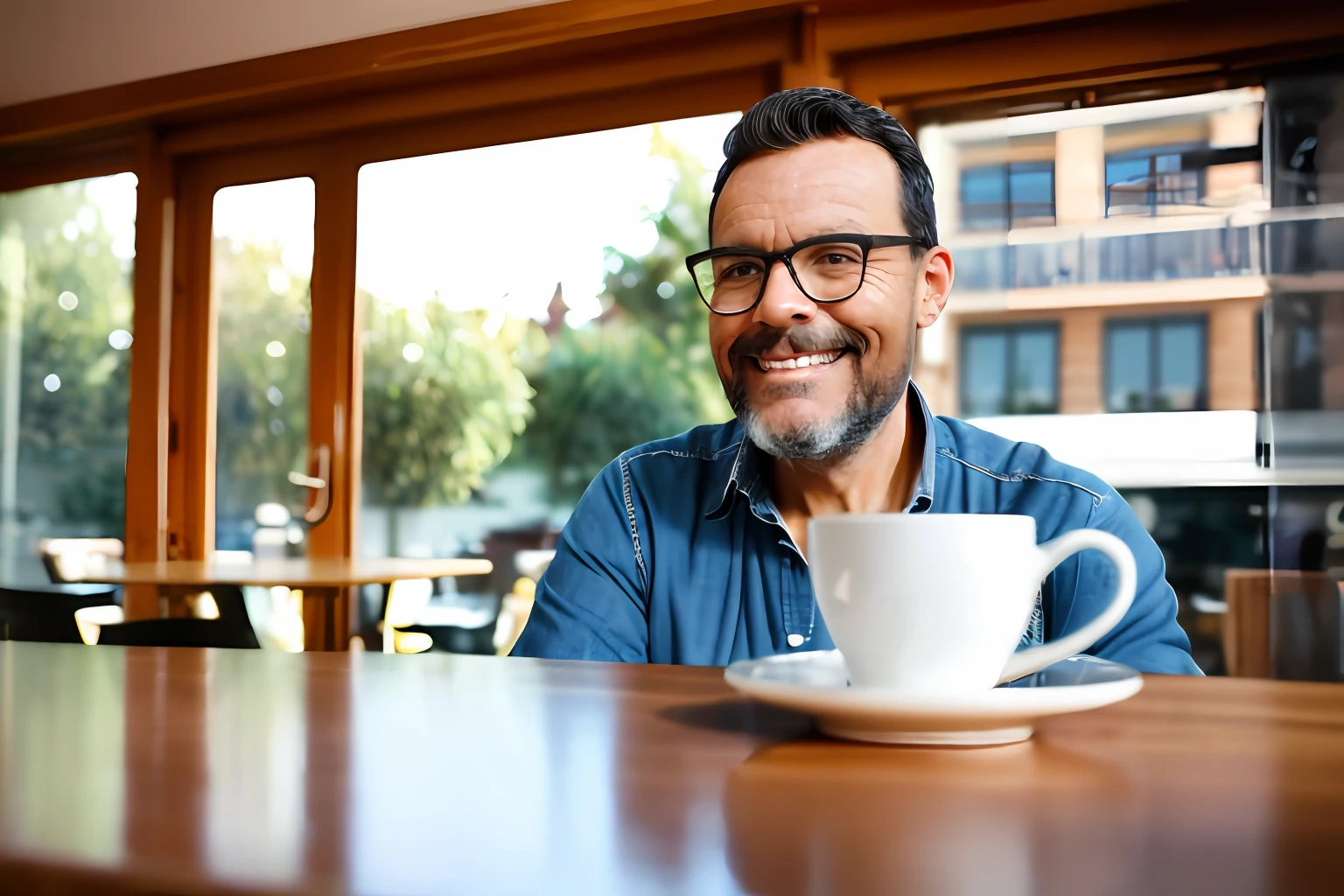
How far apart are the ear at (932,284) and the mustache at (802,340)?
14cm

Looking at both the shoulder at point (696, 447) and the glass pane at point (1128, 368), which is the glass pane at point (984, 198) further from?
the shoulder at point (696, 447)

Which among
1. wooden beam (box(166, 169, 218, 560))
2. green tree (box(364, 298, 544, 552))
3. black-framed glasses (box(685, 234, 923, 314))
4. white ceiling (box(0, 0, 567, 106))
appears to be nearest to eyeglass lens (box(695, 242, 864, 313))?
black-framed glasses (box(685, 234, 923, 314))

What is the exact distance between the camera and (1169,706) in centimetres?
47

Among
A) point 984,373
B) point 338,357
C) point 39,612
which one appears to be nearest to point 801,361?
point 39,612

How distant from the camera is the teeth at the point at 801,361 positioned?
120cm

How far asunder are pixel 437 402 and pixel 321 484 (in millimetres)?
579

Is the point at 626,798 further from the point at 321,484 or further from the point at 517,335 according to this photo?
the point at 321,484

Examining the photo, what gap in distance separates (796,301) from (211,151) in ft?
13.3

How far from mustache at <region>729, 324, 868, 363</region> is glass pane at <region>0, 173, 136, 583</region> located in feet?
13.9

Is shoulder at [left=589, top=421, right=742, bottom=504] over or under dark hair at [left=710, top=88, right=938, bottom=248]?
under

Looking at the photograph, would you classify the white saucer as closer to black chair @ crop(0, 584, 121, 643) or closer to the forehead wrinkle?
the forehead wrinkle

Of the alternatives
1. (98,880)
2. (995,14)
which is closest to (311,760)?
(98,880)

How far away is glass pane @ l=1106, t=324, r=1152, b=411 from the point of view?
3084 millimetres

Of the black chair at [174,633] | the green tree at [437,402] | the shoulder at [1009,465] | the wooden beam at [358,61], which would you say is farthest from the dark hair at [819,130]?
the green tree at [437,402]
